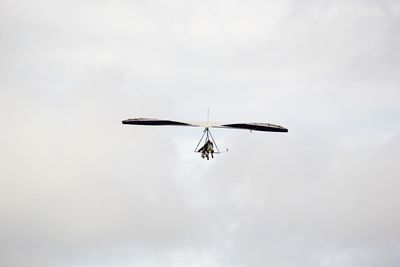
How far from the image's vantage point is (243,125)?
327ft

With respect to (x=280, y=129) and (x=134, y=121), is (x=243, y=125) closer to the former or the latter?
(x=280, y=129)

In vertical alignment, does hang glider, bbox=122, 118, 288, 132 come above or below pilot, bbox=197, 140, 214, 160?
above

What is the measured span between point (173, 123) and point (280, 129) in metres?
16.2

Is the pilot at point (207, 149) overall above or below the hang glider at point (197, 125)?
below

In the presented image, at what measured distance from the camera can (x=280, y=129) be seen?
10150 centimetres

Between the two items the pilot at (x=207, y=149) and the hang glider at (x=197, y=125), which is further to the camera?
the pilot at (x=207, y=149)

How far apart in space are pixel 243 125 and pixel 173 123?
34.0 feet

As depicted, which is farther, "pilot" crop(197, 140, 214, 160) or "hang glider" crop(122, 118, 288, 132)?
"pilot" crop(197, 140, 214, 160)

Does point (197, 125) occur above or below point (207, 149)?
above

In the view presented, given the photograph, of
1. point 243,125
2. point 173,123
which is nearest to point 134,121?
point 173,123

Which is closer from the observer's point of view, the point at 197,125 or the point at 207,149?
the point at 197,125

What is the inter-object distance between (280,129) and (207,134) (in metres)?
11.0

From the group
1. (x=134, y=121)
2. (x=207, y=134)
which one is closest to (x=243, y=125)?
(x=207, y=134)

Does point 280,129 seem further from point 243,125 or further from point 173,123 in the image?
point 173,123
